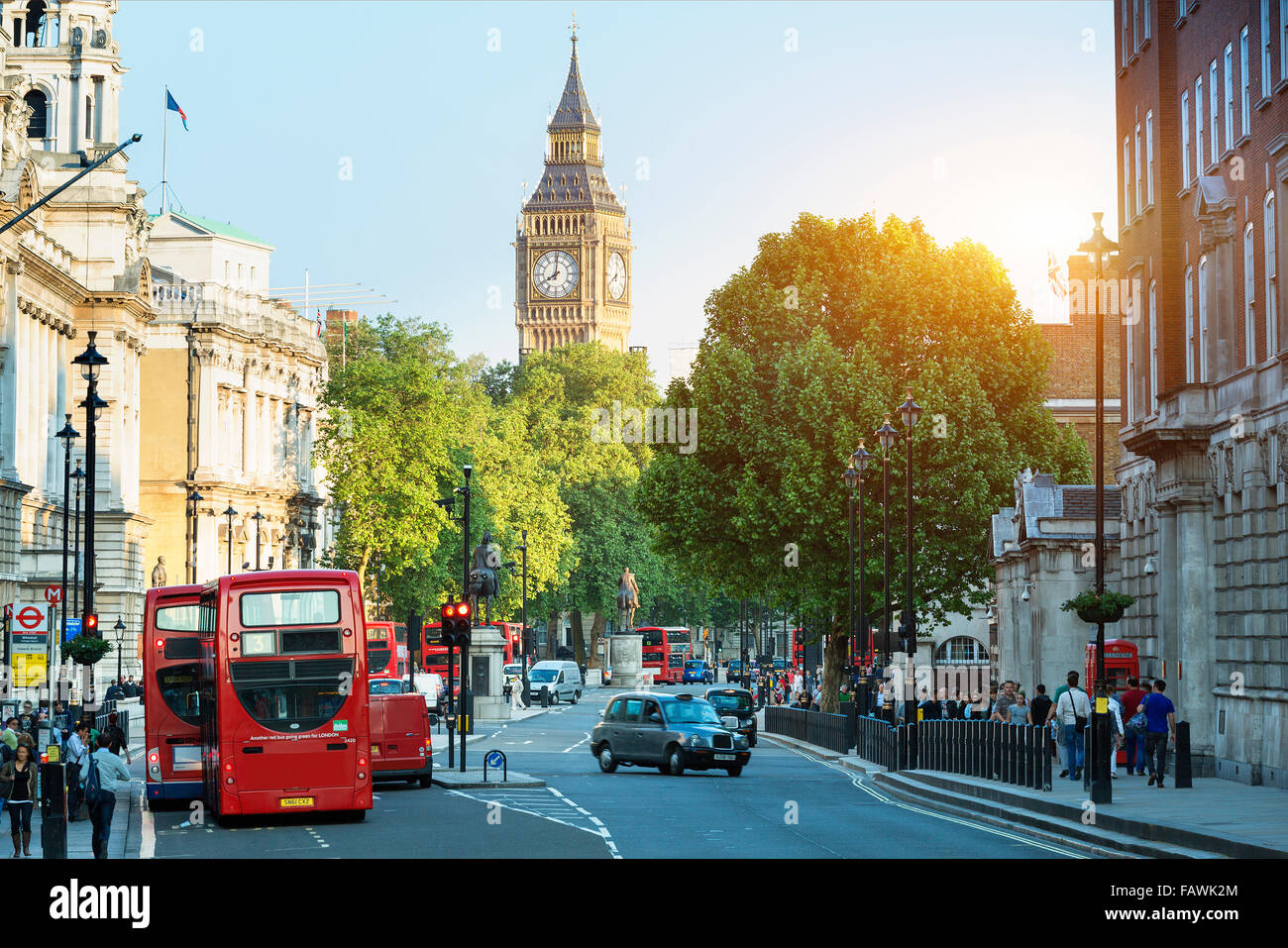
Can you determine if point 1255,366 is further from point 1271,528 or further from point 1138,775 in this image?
point 1138,775

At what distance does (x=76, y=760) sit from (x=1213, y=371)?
67.0ft

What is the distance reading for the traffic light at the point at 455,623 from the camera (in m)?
37.8

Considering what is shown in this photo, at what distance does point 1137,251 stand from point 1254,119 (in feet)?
24.1

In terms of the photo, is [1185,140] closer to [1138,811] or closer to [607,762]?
[607,762]

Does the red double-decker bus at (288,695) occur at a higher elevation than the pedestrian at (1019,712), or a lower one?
higher

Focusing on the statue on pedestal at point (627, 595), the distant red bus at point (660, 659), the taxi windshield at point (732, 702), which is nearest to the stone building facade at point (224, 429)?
the statue on pedestal at point (627, 595)

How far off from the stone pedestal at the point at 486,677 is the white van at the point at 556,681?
20.2m

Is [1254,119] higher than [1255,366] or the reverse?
higher

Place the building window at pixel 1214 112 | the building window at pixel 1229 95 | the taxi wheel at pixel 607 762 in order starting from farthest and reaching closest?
the taxi wheel at pixel 607 762 → the building window at pixel 1214 112 → the building window at pixel 1229 95

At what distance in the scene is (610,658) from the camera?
103312 mm

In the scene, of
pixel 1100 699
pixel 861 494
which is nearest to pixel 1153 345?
pixel 861 494

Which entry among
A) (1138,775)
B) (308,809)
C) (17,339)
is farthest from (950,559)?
(17,339)

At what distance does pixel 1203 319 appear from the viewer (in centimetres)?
3488

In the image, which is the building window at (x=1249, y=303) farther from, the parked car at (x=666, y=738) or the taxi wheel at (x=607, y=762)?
the taxi wheel at (x=607, y=762)
